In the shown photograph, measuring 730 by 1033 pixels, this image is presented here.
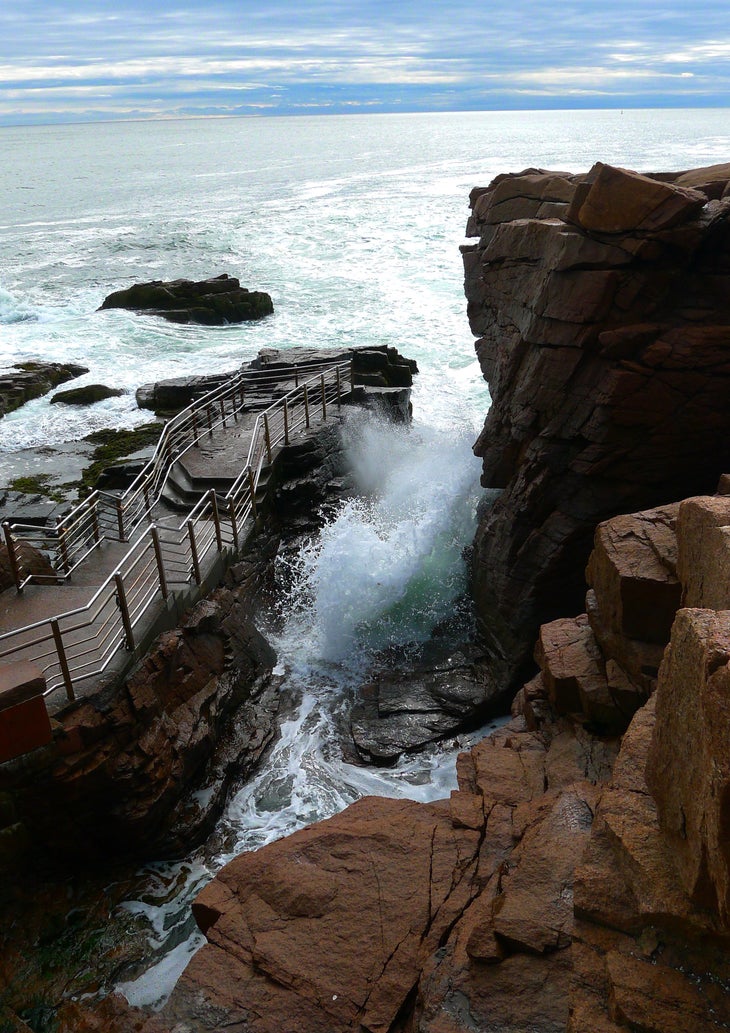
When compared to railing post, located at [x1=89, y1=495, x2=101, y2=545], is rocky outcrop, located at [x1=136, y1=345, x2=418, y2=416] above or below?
below

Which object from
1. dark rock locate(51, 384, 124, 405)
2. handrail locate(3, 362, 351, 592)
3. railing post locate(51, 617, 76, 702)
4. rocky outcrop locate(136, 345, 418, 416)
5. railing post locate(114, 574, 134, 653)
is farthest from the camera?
dark rock locate(51, 384, 124, 405)

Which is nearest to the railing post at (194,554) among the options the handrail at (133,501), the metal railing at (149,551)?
the metal railing at (149,551)

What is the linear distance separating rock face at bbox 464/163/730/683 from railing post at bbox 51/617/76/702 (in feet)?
21.1

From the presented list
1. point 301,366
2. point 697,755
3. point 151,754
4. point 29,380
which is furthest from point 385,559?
point 29,380

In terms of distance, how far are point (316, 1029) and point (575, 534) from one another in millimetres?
8254

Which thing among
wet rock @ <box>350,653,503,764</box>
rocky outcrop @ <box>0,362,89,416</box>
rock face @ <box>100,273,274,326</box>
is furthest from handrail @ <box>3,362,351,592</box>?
rock face @ <box>100,273,274,326</box>

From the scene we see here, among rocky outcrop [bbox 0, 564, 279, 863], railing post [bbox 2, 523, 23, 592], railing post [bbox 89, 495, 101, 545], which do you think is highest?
railing post [bbox 2, 523, 23, 592]

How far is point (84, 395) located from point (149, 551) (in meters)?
14.1

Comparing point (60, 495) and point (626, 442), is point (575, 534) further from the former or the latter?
point (60, 495)

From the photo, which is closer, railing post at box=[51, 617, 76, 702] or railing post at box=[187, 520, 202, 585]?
railing post at box=[51, 617, 76, 702]

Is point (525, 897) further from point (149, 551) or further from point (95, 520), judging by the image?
point (95, 520)

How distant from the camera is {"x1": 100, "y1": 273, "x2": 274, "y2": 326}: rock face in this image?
110 feet

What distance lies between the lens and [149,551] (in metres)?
12.0

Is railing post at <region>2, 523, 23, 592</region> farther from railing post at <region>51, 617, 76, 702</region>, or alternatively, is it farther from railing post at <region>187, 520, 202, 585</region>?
railing post at <region>187, 520, 202, 585</region>
